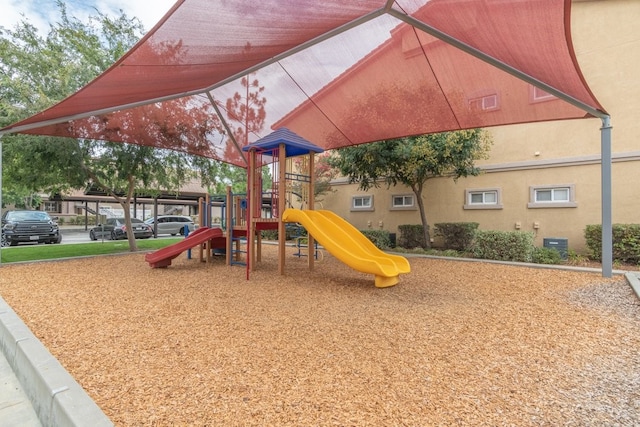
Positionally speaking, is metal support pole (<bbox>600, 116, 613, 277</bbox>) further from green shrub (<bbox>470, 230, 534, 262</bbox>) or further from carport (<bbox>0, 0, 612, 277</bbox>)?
green shrub (<bbox>470, 230, 534, 262</bbox>)

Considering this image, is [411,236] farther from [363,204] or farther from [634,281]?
[634,281]

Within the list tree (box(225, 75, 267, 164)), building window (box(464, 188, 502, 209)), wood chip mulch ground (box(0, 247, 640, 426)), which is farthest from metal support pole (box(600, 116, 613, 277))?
tree (box(225, 75, 267, 164))

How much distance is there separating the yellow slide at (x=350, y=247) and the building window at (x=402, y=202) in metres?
5.96

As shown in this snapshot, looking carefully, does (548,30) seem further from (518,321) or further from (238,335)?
(238,335)

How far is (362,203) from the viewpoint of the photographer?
13773 mm

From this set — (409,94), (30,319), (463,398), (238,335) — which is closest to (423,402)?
(463,398)

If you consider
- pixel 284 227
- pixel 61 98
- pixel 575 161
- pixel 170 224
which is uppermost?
pixel 61 98

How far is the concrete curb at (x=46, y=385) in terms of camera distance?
1793 mm

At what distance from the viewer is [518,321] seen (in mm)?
3744

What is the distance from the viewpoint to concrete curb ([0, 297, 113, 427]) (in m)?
1.79

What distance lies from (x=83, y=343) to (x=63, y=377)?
94 cm

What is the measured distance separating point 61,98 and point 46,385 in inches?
396

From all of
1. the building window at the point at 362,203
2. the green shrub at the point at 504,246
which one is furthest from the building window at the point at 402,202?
the green shrub at the point at 504,246

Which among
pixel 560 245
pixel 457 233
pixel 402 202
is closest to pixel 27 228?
pixel 402 202
